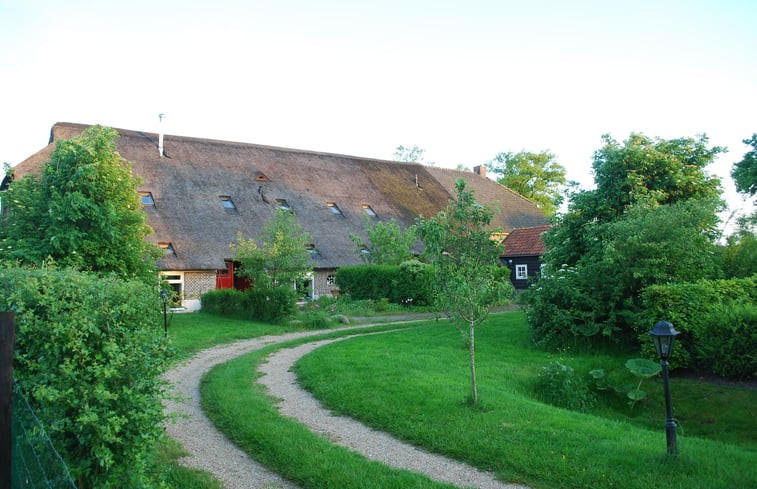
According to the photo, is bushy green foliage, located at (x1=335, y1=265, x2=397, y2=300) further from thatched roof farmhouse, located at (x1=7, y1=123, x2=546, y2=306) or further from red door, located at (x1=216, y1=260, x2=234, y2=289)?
red door, located at (x1=216, y1=260, x2=234, y2=289)

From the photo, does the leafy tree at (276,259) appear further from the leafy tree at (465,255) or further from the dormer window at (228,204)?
the leafy tree at (465,255)

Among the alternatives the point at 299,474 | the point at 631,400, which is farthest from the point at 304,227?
the point at 299,474

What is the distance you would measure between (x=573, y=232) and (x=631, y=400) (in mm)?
7948

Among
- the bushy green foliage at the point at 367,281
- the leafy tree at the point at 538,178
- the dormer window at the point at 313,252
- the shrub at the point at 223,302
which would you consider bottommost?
the shrub at the point at 223,302

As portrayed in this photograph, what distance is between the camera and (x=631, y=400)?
10.6m

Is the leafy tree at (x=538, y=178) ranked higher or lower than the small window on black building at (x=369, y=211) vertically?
higher

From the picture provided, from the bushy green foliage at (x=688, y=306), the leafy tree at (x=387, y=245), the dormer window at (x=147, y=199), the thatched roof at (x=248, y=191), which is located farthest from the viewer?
the leafy tree at (x=387, y=245)

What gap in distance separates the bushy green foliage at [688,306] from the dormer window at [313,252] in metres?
18.7

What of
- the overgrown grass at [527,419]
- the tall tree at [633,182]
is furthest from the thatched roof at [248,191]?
the overgrown grass at [527,419]

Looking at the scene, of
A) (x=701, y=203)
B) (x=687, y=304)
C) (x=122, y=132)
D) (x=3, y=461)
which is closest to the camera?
(x=3, y=461)

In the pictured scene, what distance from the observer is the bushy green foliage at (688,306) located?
1152 cm

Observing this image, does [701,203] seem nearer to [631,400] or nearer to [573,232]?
[573,232]

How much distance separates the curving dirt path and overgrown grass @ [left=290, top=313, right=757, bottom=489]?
0.86ft

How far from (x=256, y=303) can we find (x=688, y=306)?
14619mm
